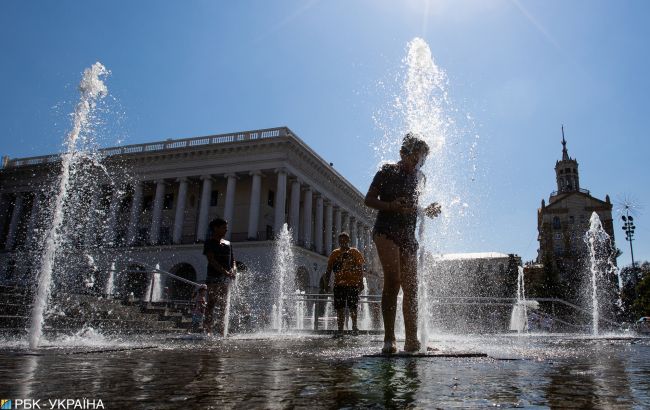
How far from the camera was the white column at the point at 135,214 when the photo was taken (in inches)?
1442

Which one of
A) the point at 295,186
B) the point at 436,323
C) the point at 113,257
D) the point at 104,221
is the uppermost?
the point at 295,186

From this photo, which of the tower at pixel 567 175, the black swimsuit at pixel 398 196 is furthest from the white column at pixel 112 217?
the tower at pixel 567 175

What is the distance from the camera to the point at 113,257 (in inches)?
1401

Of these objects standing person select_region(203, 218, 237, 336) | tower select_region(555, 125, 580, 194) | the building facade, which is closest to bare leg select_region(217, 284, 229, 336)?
standing person select_region(203, 218, 237, 336)

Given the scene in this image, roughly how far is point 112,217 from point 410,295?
124 ft

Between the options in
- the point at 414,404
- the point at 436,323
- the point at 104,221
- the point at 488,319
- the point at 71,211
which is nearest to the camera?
the point at 414,404

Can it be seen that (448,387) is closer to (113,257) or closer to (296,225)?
(296,225)

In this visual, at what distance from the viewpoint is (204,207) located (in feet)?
115

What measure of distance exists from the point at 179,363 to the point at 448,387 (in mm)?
1722

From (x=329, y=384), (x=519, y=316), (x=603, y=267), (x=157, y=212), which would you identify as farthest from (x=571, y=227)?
(x=329, y=384)

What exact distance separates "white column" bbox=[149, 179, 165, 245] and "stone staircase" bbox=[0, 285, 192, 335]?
2428 centimetres

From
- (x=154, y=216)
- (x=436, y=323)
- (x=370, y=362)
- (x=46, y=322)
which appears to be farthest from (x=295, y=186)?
(x=370, y=362)

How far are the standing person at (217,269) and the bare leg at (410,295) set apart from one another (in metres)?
3.58

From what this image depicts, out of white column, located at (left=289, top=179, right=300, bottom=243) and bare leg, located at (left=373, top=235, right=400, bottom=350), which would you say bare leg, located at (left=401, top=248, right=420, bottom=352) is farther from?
white column, located at (left=289, top=179, right=300, bottom=243)
